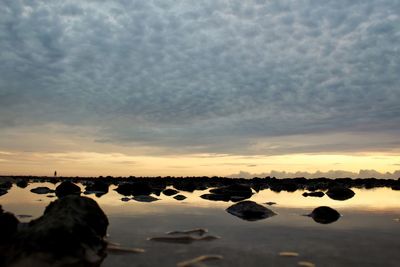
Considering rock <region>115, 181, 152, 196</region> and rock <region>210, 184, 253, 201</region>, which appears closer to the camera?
rock <region>210, 184, 253, 201</region>

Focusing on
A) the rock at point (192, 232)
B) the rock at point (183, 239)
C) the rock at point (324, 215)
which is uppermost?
the rock at point (324, 215)

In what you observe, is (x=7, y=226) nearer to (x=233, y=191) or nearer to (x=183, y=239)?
(x=183, y=239)

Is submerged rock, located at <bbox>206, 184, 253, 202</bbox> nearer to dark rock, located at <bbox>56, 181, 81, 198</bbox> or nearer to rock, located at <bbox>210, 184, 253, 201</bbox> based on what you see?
rock, located at <bbox>210, 184, 253, 201</bbox>

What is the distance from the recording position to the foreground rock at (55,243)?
707cm

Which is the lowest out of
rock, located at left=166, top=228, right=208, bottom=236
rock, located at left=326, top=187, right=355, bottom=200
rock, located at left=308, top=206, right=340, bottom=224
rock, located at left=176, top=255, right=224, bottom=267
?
rock, located at left=176, top=255, right=224, bottom=267

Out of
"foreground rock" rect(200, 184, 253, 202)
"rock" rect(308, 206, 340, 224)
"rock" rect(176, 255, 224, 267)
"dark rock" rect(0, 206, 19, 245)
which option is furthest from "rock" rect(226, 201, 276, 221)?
"foreground rock" rect(200, 184, 253, 202)

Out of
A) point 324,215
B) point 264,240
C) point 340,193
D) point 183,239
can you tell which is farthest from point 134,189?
point 264,240

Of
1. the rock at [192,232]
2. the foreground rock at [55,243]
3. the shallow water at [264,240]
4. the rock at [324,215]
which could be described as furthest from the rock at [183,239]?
the rock at [324,215]

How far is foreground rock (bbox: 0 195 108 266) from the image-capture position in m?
7.07

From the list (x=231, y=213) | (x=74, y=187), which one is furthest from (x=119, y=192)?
(x=231, y=213)

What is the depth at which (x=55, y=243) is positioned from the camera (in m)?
7.42

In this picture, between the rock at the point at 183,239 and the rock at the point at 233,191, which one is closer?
the rock at the point at 183,239

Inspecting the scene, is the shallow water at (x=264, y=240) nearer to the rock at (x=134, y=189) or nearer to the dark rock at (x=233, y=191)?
the dark rock at (x=233, y=191)

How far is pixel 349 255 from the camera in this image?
859 centimetres
